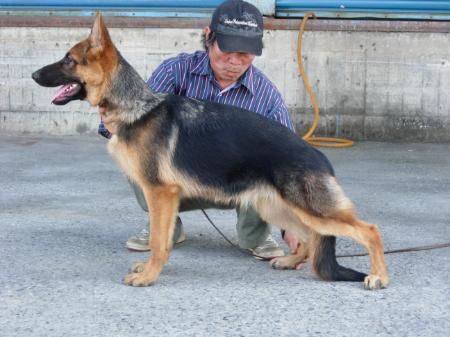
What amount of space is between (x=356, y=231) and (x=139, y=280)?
3.74 ft

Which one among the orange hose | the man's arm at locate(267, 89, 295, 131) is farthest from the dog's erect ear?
the orange hose

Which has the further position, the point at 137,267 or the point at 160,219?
the point at 137,267


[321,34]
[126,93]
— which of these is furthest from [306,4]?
[126,93]

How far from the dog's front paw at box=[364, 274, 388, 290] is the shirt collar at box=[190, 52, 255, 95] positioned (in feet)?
4.53

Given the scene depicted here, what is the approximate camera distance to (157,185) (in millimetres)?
4105

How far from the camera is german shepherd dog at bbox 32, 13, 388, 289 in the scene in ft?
13.0

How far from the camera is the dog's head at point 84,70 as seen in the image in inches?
162

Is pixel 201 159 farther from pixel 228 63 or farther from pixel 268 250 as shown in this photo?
pixel 268 250

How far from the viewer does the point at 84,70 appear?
412 cm

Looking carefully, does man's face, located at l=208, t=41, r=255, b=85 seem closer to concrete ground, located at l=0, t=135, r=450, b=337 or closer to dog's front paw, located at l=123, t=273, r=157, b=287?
concrete ground, located at l=0, t=135, r=450, b=337

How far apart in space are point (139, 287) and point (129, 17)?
18.4ft

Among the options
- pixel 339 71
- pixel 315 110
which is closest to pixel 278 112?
pixel 315 110

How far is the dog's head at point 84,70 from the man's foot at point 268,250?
1.36 meters

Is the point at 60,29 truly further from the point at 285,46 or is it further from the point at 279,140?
the point at 279,140
